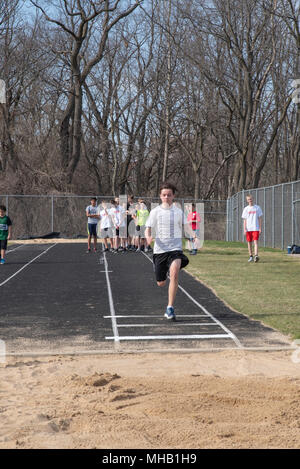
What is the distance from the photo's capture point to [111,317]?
9844 millimetres

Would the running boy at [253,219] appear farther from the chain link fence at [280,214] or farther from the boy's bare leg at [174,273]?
the boy's bare leg at [174,273]

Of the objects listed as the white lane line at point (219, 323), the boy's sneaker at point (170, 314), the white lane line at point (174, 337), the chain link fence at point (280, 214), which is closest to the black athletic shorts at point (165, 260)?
the boy's sneaker at point (170, 314)

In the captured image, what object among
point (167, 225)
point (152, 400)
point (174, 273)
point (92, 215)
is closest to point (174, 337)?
point (174, 273)

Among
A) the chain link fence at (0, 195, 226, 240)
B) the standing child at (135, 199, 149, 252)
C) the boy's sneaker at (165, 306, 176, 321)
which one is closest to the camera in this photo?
the boy's sneaker at (165, 306, 176, 321)

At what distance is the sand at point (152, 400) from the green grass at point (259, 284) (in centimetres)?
205

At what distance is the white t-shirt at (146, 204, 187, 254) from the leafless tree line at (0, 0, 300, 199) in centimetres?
2389

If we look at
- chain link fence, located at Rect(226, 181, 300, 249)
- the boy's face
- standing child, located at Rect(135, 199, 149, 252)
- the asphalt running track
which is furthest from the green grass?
chain link fence, located at Rect(226, 181, 300, 249)

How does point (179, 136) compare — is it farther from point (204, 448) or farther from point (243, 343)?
point (204, 448)

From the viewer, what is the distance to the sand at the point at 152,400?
453 cm

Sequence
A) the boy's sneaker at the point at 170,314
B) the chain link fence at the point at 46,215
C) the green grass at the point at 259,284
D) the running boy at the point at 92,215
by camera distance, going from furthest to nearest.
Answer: the chain link fence at the point at 46,215 → the running boy at the point at 92,215 → the green grass at the point at 259,284 → the boy's sneaker at the point at 170,314

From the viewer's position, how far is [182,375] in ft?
20.8

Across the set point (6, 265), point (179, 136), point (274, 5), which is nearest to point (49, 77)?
point (179, 136)

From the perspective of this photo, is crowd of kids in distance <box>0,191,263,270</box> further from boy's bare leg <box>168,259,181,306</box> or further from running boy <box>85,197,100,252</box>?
boy's bare leg <box>168,259,181,306</box>

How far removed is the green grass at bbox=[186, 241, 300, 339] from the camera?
981 centimetres
